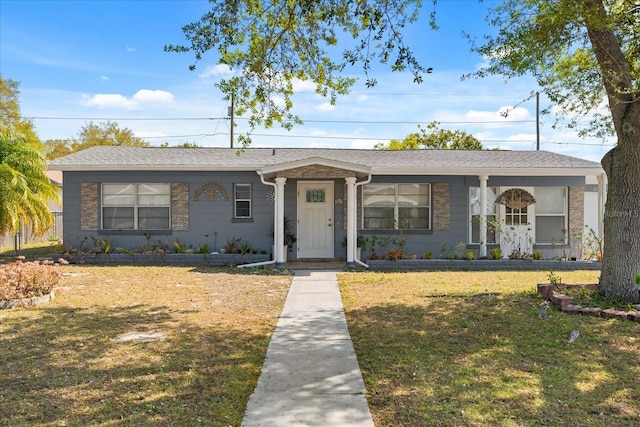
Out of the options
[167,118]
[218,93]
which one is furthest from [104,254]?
[167,118]

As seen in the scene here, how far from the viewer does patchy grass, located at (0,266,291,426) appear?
361 cm

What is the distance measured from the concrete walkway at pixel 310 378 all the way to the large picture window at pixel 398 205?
681 cm

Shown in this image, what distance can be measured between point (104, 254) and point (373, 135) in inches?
1128

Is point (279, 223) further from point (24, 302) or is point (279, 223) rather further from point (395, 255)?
point (24, 302)

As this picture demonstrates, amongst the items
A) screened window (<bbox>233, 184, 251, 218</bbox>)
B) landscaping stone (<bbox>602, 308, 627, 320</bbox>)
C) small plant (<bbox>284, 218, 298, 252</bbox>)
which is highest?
screened window (<bbox>233, 184, 251, 218</bbox>)

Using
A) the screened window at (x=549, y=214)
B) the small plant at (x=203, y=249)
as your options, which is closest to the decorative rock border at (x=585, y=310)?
the screened window at (x=549, y=214)

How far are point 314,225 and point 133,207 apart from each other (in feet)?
Answer: 18.0

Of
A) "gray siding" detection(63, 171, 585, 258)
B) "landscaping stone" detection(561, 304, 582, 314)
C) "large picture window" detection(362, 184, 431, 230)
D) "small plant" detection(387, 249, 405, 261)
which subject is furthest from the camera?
"large picture window" detection(362, 184, 431, 230)

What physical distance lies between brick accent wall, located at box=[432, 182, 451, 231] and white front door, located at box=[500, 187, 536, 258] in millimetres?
1720

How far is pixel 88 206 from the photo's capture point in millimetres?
13750

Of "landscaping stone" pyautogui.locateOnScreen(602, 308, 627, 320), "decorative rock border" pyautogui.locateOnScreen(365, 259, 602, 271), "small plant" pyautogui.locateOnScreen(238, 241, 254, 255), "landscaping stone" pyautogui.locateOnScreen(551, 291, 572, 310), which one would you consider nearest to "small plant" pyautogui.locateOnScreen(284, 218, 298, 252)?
"small plant" pyautogui.locateOnScreen(238, 241, 254, 255)

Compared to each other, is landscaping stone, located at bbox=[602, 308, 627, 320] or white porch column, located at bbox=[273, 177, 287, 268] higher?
white porch column, located at bbox=[273, 177, 287, 268]

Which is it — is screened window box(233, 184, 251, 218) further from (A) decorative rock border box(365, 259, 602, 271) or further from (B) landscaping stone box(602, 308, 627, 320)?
(B) landscaping stone box(602, 308, 627, 320)

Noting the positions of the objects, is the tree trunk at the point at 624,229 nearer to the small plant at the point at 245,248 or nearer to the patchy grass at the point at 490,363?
the patchy grass at the point at 490,363
